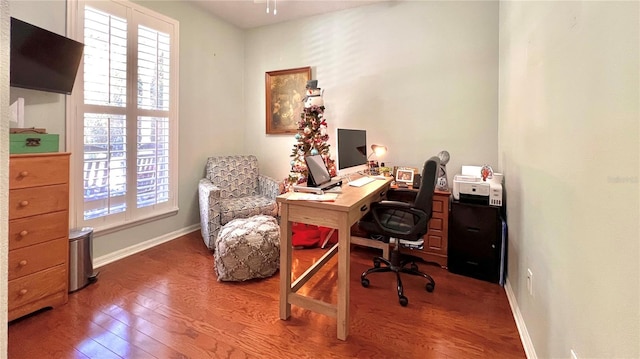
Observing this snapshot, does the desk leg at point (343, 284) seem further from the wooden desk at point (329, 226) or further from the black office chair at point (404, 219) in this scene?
the black office chair at point (404, 219)

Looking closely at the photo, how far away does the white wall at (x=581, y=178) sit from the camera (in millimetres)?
767

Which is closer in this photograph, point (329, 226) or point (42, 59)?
point (329, 226)

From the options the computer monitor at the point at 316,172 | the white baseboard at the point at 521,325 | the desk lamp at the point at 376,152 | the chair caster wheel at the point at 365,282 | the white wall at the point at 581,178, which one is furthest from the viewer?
the desk lamp at the point at 376,152

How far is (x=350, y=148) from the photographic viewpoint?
254cm

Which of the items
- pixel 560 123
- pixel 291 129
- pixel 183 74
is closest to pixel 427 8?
pixel 291 129

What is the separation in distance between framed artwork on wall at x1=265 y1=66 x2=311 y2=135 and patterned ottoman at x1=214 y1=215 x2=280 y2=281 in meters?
1.92

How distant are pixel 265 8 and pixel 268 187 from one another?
7.59ft

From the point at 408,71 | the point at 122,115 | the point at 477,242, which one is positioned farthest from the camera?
the point at 408,71

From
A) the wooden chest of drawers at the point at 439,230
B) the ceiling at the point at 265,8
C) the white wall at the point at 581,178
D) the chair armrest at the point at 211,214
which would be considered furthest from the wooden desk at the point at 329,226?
the ceiling at the point at 265,8

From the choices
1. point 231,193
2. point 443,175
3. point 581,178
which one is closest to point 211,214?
point 231,193

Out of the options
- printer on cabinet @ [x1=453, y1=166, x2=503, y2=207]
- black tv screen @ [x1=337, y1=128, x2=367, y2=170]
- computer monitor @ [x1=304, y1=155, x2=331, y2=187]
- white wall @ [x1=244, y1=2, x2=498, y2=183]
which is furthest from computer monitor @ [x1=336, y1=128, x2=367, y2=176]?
printer on cabinet @ [x1=453, y1=166, x2=503, y2=207]

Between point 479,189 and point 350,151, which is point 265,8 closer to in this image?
point 350,151

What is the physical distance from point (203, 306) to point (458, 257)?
2.19 m

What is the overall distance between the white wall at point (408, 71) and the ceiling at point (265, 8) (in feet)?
0.36
